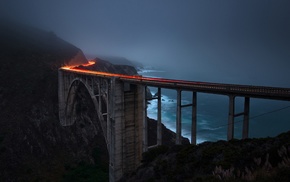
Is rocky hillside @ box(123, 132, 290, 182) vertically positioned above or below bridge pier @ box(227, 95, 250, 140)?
below

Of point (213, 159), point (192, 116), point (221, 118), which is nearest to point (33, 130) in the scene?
point (192, 116)

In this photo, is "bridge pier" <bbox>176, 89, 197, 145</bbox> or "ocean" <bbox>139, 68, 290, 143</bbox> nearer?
"bridge pier" <bbox>176, 89, 197, 145</bbox>

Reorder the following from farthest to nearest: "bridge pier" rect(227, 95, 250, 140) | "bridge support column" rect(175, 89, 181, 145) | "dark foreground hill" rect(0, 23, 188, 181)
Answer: "dark foreground hill" rect(0, 23, 188, 181) → "bridge support column" rect(175, 89, 181, 145) → "bridge pier" rect(227, 95, 250, 140)

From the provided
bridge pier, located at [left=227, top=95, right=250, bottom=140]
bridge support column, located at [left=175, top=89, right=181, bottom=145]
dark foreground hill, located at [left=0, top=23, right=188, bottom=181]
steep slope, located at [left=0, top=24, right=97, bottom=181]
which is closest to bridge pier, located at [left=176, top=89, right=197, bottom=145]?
bridge support column, located at [left=175, top=89, right=181, bottom=145]

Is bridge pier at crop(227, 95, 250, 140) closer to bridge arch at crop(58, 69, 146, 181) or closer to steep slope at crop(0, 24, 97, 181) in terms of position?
bridge arch at crop(58, 69, 146, 181)

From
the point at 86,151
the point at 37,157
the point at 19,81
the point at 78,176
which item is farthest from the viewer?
the point at 19,81

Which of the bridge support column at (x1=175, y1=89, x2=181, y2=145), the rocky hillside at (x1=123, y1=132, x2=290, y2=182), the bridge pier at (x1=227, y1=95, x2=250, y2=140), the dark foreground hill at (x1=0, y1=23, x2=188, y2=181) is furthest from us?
the dark foreground hill at (x1=0, y1=23, x2=188, y2=181)

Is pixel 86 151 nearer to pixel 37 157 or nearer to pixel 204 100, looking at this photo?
pixel 37 157

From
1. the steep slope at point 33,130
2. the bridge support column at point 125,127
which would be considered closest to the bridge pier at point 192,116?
the bridge support column at point 125,127

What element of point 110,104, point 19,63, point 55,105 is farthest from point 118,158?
point 19,63

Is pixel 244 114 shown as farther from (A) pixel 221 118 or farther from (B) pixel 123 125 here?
(A) pixel 221 118

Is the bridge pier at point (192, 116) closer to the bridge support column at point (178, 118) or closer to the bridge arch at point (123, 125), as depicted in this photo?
the bridge support column at point (178, 118)
